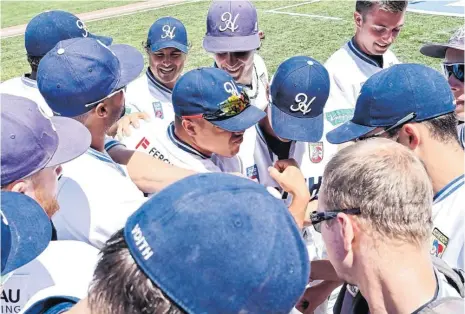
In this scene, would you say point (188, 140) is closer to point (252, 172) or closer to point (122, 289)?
point (252, 172)

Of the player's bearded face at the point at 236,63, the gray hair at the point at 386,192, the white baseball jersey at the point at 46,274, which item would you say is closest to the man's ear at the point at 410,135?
the gray hair at the point at 386,192

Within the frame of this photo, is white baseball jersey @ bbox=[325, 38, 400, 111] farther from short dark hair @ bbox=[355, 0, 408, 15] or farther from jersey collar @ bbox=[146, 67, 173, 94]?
jersey collar @ bbox=[146, 67, 173, 94]

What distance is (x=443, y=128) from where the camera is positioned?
2162 mm

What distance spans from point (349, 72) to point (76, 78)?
7.69 feet

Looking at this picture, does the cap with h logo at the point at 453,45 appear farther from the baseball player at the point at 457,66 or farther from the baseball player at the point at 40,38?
the baseball player at the point at 40,38

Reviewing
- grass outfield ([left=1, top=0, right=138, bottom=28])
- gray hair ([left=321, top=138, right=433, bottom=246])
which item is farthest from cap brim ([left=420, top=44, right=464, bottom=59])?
grass outfield ([left=1, top=0, right=138, bottom=28])

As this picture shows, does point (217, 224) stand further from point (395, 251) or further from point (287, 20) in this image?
point (287, 20)

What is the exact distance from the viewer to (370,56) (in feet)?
13.6

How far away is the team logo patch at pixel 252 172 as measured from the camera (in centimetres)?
291

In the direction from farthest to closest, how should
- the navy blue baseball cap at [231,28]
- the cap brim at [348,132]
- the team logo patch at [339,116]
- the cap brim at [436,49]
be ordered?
the navy blue baseball cap at [231,28] < the team logo patch at [339,116] < the cap brim at [436,49] < the cap brim at [348,132]

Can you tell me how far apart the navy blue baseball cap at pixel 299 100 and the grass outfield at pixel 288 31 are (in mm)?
6298

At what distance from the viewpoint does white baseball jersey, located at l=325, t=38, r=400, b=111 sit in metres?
3.99

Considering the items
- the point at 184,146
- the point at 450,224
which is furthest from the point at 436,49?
the point at 184,146

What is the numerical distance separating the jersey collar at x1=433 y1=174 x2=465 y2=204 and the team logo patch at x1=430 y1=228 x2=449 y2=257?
0.12m
